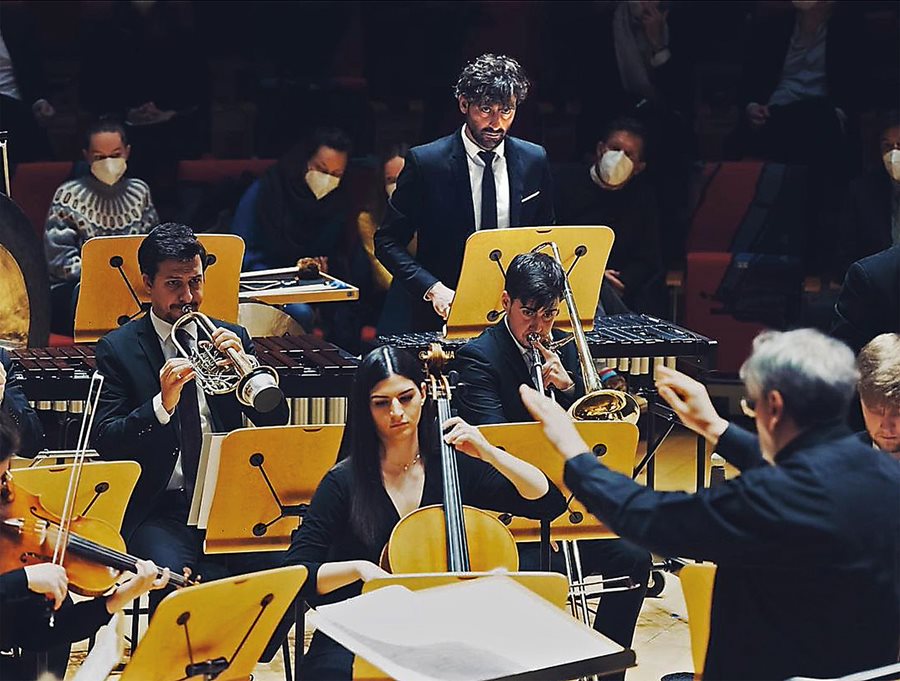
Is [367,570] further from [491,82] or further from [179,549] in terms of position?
[491,82]

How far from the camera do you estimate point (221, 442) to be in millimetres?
3842

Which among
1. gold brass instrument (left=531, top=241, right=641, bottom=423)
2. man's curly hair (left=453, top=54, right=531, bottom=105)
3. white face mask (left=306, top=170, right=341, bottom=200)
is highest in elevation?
→ man's curly hair (left=453, top=54, right=531, bottom=105)

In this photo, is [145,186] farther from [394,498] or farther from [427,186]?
[394,498]

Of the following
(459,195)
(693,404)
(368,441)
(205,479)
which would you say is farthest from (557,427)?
(459,195)

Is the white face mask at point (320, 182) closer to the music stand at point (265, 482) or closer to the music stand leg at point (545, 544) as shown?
the music stand at point (265, 482)

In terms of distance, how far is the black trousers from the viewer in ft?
13.4

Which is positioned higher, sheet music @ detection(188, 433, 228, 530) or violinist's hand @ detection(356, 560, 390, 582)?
sheet music @ detection(188, 433, 228, 530)

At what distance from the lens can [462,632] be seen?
3.03 m

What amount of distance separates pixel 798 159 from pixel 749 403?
4440 mm

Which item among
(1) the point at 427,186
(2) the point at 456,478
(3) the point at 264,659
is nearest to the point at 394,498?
(2) the point at 456,478

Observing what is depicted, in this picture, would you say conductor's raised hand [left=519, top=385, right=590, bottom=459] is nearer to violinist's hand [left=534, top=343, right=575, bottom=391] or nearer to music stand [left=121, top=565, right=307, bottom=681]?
music stand [left=121, top=565, right=307, bottom=681]

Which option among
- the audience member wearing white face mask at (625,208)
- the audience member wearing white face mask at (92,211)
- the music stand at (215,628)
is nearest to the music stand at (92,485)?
the music stand at (215,628)

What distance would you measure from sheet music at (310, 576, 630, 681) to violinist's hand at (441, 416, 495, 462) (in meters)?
0.55

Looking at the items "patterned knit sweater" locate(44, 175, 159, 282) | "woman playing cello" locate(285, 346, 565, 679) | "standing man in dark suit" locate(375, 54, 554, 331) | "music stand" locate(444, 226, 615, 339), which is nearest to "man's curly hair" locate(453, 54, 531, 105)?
"standing man in dark suit" locate(375, 54, 554, 331)
